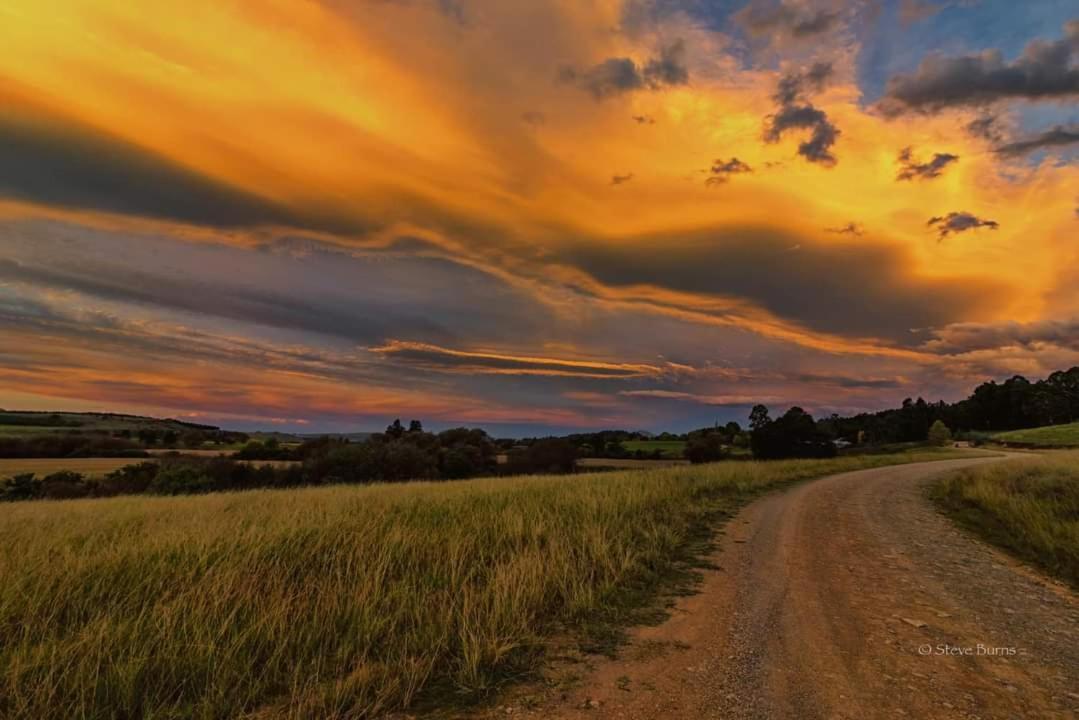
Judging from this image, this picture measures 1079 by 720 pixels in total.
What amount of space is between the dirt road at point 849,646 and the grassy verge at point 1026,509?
4.15ft

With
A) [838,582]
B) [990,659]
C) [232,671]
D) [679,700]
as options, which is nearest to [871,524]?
[838,582]

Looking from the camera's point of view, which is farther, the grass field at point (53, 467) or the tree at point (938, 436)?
the tree at point (938, 436)

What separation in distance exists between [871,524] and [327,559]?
1383 centimetres

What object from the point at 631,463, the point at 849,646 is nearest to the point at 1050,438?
the point at 631,463

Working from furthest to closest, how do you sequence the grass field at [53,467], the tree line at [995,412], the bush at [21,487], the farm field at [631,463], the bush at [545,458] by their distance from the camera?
the tree line at [995,412] < the bush at [545,458] < the farm field at [631,463] < the grass field at [53,467] < the bush at [21,487]

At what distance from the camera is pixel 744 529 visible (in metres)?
12.8

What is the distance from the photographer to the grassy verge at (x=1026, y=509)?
34.9ft

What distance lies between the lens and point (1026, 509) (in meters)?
14.3

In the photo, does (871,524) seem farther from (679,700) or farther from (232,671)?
(232,671)

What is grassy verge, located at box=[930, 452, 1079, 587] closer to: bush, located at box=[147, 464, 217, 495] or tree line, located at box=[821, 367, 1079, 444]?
bush, located at box=[147, 464, 217, 495]

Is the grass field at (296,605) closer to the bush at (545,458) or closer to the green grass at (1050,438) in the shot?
the bush at (545,458)

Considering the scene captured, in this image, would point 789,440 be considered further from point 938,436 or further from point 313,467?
point 313,467

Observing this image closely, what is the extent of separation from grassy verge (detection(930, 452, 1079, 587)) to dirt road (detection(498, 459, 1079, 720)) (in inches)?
49.8

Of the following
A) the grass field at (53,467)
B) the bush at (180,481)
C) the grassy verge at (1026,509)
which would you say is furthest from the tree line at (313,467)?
the grassy verge at (1026,509)
